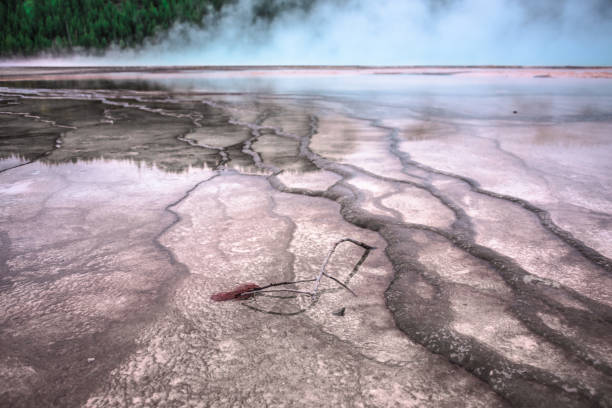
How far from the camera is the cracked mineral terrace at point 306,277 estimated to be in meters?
1.17

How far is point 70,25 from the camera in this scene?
55625 millimetres

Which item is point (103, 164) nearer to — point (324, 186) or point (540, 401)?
point (324, 186)

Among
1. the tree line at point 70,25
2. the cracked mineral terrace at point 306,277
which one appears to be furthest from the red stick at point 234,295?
the tree line at point 70,25

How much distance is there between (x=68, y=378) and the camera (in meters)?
1.18

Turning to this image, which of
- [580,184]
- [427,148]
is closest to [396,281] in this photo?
[580,184]

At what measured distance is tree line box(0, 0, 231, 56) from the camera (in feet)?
172

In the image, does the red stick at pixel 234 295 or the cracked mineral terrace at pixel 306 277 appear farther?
the red stick at pixel 234 295

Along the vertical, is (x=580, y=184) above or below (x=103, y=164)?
above

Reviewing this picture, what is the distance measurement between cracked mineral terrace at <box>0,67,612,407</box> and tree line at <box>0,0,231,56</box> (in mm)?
62377

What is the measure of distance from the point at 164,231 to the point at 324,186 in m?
1.32

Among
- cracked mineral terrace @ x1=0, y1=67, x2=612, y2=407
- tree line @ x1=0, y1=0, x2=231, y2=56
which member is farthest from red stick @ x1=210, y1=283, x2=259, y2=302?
tree line @ x1=0, y1=0, x2=231, y2=56

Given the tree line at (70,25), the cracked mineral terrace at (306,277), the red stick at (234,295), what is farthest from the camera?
the tree line at (70,25)

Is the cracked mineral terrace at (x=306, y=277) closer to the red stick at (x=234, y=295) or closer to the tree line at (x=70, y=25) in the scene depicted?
the red stick at (x=234, y=295)

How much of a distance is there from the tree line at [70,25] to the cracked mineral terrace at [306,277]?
2456 inches
